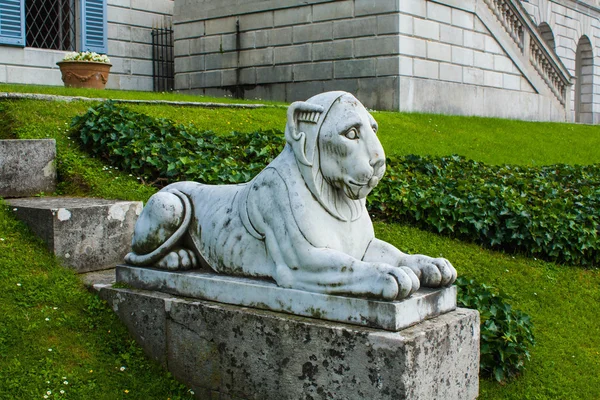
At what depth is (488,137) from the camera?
42.8ft

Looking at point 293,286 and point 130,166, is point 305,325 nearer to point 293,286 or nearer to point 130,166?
point 293,286

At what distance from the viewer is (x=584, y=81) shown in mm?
27594

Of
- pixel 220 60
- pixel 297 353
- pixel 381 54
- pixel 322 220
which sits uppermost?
pixel 220 60

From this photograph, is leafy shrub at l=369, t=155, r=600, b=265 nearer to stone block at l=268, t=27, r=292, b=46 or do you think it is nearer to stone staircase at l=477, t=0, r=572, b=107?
stone block at l=268, t=27, r=292, b=46

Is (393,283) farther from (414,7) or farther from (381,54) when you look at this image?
(414,7)

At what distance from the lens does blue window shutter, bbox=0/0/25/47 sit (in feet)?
52.6

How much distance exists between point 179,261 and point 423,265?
143cm

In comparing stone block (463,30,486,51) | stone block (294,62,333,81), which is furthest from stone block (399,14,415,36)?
stone block (463,30,486,51)

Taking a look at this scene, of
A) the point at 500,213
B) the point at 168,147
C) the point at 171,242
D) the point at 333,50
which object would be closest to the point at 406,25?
the point at 333,50

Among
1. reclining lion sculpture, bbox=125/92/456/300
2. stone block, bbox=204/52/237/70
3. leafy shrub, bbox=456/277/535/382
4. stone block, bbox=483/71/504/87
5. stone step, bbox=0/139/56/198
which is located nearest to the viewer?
reclining lion sculpture, bbox=125/92/456/300

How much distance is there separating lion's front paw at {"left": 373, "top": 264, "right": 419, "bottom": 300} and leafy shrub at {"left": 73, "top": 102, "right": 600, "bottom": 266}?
3225mm

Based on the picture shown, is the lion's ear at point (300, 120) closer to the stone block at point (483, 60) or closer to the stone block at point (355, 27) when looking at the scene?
the stone block at point (355, 27)

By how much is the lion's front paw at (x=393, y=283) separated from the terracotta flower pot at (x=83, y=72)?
1138 cm

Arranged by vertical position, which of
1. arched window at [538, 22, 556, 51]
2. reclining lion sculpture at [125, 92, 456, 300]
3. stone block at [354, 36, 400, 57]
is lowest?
reclining lion sculpture at [125, 92, 456, 300]
